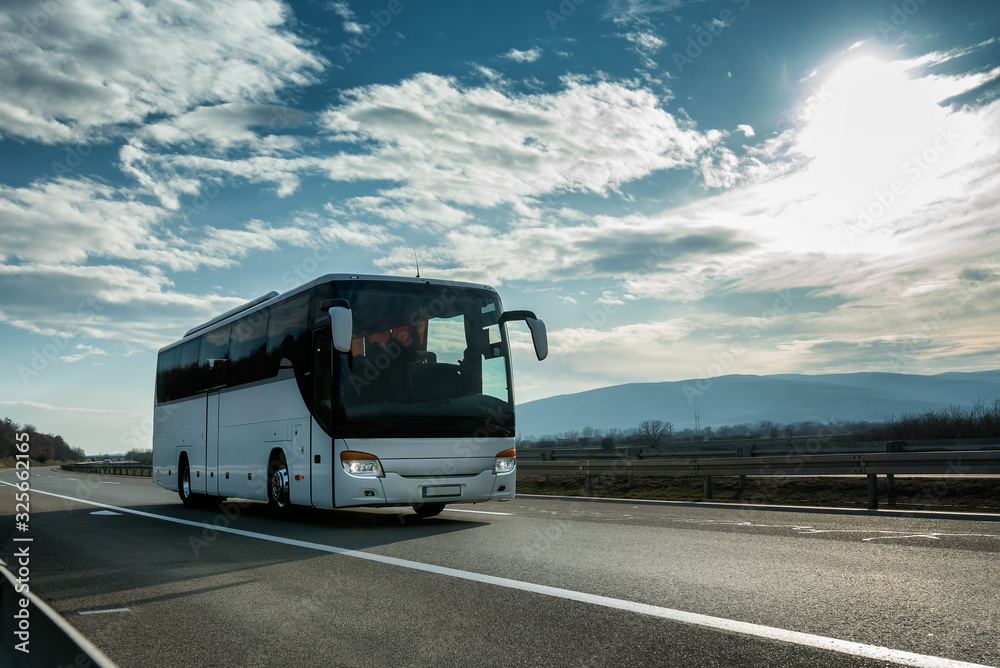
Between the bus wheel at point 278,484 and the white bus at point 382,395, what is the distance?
3cm

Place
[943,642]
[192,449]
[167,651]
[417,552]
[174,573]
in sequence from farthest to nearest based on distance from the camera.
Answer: [192,449] < [417,552] < [174,573] < [167,651] < [943,642]

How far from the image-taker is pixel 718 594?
5566mm

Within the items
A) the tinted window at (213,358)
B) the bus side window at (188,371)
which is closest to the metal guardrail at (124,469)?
the bus side window at (188,371)

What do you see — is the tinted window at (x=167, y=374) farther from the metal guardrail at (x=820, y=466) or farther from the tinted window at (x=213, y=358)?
the metal guardrail at (x=820, y=466)

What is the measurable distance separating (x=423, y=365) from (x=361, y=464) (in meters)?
1.69

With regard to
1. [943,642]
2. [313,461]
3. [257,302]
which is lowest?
[943,642]

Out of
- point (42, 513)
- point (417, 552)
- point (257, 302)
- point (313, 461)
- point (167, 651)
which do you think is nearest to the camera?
point (167, 651)

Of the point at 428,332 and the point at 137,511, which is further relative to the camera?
the point at 137,511

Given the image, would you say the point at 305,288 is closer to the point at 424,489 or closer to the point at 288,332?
the point at 288,332

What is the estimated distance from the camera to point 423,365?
1148 cm

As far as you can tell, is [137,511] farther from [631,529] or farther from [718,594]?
[718,594]

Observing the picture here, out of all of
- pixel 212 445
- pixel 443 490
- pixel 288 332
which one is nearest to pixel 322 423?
pixel 443 490

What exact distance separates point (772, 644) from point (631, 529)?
19.1ft

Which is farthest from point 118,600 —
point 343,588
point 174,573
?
point 343,588
